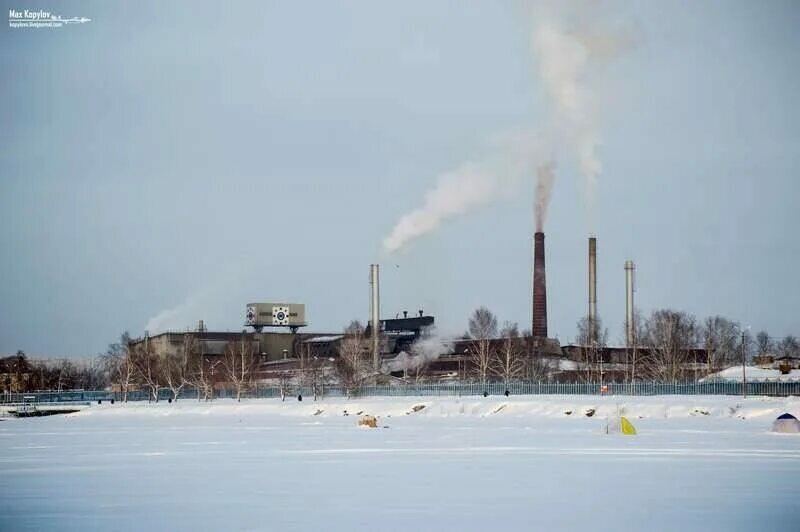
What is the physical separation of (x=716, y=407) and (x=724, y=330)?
74.4m

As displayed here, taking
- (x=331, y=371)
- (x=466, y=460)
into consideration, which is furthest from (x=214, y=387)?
(x=466, y=460)

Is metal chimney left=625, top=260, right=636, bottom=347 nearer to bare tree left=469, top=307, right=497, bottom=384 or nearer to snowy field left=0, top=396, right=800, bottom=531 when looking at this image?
bare tree left=469, top=307, right=497, bottom=384

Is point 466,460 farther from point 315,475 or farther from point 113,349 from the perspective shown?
→ point 113,349

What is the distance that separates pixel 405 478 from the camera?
29562 mm

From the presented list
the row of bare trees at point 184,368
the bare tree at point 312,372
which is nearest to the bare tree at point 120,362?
the row of bare trees at point 184,368

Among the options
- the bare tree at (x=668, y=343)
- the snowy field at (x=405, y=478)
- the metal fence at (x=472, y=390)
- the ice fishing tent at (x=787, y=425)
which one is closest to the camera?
the snowy field at (x=405, y=478)

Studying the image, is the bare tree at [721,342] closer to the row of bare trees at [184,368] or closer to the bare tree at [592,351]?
the bare tree at [592,351]

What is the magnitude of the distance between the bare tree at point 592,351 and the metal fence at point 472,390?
8439 millimetres

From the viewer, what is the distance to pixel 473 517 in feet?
72.4

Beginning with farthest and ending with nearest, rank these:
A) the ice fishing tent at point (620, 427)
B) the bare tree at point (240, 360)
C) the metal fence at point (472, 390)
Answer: the bare tree at point (240, 360) < the metal fence at point (472, 390) < the ice fishing tent at point (620, 427)

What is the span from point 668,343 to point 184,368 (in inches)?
2068

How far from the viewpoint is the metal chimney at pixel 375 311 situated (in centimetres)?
12200

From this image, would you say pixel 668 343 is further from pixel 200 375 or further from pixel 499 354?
pixel 200 375

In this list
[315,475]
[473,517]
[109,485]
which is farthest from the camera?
[315,475]
